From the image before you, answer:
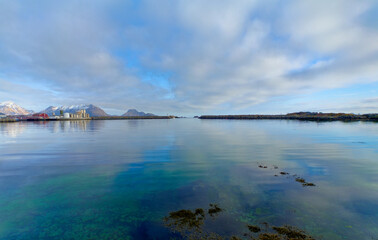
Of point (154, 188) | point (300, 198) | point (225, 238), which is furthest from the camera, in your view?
point (154, 188)

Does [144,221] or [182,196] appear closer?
[144,221]

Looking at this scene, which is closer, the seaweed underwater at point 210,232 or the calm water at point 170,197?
the seaweed underwater at point 210,232

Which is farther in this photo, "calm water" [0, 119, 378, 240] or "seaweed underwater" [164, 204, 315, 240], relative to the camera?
"calm water" [0, 119, 378, 240]

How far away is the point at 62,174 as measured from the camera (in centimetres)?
1302

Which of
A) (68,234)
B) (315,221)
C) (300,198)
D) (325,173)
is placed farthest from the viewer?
(325,173)

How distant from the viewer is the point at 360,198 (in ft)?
29.1

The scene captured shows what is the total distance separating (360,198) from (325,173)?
4.32m

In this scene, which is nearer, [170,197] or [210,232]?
[210,232]

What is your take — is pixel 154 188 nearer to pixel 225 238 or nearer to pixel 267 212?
pixel 225 238

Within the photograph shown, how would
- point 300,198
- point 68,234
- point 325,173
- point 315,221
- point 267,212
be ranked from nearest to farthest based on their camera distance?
point 68,234 → point 315,221 → point 267,212 → point 300,198 → point 325,173

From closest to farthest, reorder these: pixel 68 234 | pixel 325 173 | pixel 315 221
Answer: pixel 68 234 < pixel 315 221 < pixel 325 173

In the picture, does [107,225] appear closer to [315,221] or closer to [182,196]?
[182,196]

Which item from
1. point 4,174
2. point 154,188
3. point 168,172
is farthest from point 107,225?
point 4,174

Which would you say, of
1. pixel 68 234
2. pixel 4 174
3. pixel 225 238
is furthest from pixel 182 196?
pixel 4 174
